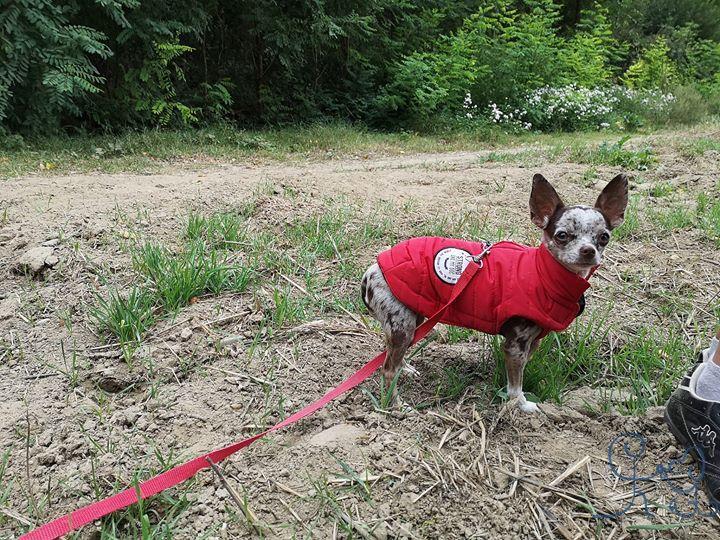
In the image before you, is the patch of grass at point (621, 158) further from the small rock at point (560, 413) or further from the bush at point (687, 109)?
the bush at point (687, 109)

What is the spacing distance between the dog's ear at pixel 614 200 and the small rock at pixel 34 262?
326 cm

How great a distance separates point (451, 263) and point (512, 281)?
0.89 ft

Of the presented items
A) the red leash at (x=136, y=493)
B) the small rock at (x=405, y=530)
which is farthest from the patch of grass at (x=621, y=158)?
the small rock at (x=405, y=530)

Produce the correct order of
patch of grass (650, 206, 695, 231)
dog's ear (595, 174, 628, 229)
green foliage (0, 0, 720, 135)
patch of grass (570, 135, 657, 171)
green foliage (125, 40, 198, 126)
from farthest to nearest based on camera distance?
green foliage (125, 40, 198, 126) < green foliage (0, 0, 720, 135) < patch of grass (570, 135, 657, 171) < patch of grass (650, 206, 695, 231) < dog's ear (595, 174, 628, 229)

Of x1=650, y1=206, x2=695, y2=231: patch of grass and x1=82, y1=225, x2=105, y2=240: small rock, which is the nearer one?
x1=82, y1=225, x2=105, y2=240: small rock

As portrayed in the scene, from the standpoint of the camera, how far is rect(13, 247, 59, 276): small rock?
139 inches

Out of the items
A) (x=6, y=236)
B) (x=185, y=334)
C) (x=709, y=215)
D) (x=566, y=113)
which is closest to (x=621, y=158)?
(x=709, y=215)

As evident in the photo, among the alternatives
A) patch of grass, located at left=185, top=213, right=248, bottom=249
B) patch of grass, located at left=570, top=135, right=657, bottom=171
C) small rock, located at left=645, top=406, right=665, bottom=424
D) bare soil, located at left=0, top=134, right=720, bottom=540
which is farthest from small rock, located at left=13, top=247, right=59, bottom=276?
patch of grass, located at left=570, top=135, right=657, bottom=171

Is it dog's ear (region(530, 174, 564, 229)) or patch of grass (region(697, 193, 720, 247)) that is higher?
dog's ear (region(530, 174, 564, 229))

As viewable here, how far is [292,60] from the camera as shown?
11727 millimetres

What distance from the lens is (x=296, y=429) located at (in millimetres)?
2371

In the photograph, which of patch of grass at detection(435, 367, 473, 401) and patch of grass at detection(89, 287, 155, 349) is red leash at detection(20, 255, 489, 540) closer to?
patch of grass at detection(435, 367, 473, 401)

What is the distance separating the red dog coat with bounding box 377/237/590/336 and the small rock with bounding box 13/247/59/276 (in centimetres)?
239

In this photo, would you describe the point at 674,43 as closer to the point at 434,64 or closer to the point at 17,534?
the point at 434,64
